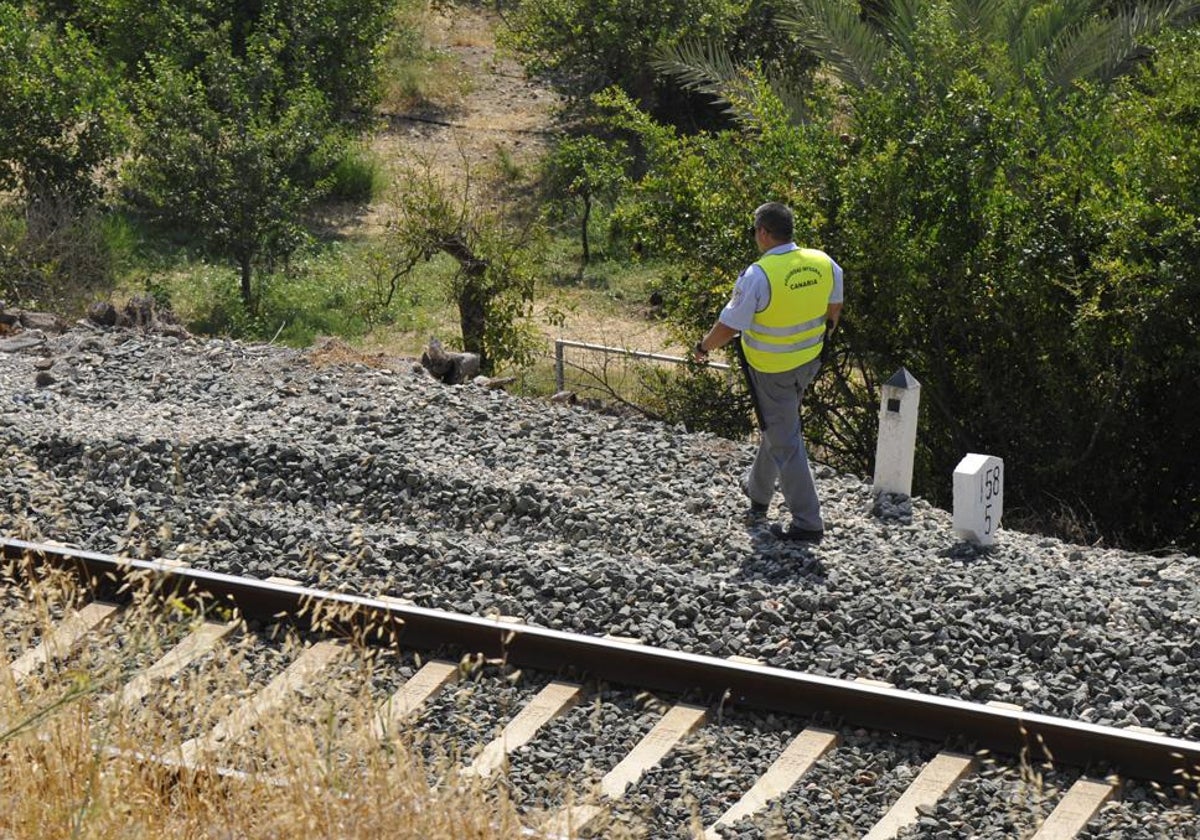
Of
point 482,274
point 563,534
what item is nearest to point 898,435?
point 563,534

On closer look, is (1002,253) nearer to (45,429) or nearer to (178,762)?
(45,429)

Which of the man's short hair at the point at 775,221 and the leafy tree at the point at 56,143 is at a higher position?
the man's short hair at the point at 775,221

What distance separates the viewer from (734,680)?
6555mm

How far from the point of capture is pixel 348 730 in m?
5.21

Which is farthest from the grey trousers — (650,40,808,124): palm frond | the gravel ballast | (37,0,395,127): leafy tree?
(37,0,395,127): leafy tree

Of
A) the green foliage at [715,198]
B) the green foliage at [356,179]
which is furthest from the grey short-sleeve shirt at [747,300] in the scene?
the green foliage at [356,179]

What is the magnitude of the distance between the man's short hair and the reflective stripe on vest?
0.11 metres

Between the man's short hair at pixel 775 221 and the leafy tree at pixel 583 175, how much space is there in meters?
12.7

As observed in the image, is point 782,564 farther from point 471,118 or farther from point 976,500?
point 471,118

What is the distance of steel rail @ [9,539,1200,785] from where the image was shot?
597 cm

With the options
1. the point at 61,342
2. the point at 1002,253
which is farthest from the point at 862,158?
the point at 61,342

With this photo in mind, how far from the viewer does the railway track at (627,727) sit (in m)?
5.66

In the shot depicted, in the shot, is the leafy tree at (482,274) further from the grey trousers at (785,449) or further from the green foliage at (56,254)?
the grey trousers at (785,449)

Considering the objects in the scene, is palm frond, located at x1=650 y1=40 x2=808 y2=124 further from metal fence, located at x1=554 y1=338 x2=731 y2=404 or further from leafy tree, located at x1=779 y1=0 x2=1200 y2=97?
metal fence, located at x1=554 y1=338 x2=731 y2=404
